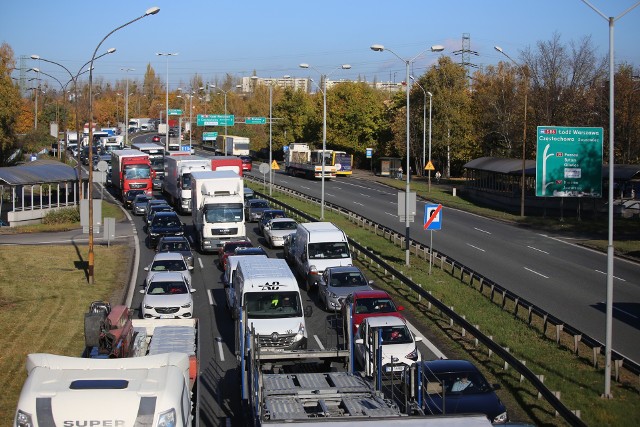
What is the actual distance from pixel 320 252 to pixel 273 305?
8975 mm

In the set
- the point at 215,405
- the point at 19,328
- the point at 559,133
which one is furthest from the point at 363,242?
the point at 215,405

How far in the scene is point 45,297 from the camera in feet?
96.3

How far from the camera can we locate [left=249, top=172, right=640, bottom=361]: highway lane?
2532cm

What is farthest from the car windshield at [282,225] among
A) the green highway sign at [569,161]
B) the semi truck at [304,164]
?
the semi truck at [304,164]

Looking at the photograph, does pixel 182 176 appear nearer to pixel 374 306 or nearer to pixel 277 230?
pixel 277 230

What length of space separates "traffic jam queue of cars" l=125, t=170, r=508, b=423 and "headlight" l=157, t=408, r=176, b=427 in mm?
4351

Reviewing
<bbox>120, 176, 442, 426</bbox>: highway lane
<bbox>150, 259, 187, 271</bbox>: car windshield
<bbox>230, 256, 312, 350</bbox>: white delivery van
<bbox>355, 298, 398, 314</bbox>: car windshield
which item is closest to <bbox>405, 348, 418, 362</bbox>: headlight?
<bbox>120, 176, 442, 426</bbox>: highway lane

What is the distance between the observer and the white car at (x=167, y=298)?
24.7m

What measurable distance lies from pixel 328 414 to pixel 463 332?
13601mm

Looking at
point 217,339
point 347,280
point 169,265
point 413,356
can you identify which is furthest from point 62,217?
point 413,356

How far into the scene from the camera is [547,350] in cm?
2078

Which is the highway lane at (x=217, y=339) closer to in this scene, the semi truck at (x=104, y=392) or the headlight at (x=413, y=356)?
the headlight at (x=413, y=356)

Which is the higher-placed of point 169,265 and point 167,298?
point 169,265

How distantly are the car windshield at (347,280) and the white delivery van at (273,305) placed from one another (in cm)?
422
